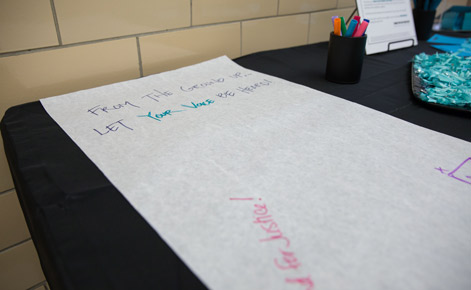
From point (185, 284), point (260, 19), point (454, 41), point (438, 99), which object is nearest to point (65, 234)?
point (185, 284)

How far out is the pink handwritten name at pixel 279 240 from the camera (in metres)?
0.23

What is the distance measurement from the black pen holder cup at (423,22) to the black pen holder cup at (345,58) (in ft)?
1.78

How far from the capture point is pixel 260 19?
87 cm

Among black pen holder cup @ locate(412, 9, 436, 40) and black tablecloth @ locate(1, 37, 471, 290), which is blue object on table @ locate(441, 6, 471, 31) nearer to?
black pen holder cup @ locate(412, 9, 436, 40)

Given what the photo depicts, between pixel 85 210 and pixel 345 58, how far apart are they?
56 centimetres

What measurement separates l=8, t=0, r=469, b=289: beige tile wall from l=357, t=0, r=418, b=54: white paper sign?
0.23 m

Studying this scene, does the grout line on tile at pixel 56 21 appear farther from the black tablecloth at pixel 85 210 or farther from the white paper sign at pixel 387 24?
the white paper sign at pixel 387 24

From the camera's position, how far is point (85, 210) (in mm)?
310

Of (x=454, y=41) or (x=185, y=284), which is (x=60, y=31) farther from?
(x=454, y=41)

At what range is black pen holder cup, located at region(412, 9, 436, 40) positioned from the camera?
101cm

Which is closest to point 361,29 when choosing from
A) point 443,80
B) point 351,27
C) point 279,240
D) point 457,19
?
point 351,27

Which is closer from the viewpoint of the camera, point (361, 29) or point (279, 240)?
point (279, 240)

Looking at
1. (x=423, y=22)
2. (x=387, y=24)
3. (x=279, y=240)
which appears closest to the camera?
(x=279, y=240)

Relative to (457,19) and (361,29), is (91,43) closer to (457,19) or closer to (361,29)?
(361,29)
